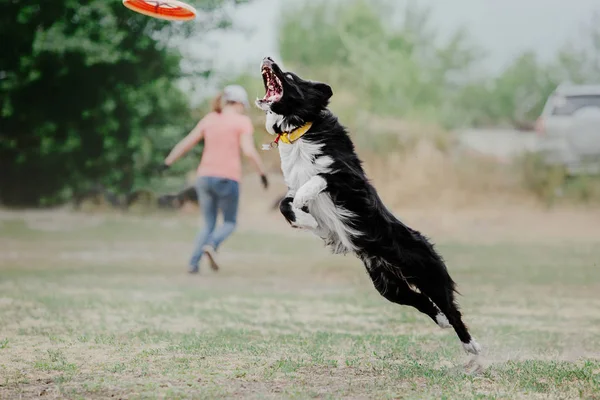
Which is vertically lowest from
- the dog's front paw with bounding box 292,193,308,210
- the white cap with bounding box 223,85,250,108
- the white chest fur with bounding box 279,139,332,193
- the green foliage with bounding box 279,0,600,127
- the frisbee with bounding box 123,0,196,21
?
the dog's front paw with bounding box 292,193,308,210

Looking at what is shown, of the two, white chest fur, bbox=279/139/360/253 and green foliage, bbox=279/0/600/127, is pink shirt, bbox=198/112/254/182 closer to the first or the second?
white chest fur, bbox=279/139/360/253

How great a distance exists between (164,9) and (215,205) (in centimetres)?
384

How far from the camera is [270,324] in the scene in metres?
7.33

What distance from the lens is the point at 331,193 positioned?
521 centimetres

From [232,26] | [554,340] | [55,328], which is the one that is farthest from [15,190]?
[554,340]

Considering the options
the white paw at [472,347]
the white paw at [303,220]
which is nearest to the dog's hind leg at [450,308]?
the white paw at [472,347]

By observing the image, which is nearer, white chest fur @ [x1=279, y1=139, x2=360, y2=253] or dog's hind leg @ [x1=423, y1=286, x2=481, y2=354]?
white chest fur @ [x1=279, y1=139, x2=360, y2=253]

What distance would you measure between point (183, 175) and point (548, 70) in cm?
1378

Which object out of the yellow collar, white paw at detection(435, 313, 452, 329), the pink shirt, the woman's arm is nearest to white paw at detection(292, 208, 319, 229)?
the yellow collar

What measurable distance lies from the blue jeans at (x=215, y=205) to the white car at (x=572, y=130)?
1134cm

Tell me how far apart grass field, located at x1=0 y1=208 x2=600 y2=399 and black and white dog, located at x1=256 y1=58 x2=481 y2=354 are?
63 centimetres

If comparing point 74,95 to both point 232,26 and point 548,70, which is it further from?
point 548,70

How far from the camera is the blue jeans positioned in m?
10.7

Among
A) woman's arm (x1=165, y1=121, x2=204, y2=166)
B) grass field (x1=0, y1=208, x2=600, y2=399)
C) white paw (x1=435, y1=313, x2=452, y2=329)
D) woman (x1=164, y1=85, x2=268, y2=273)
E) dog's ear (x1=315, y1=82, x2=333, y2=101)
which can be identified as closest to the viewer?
grass field (x1=0, y1=208, x2=600, y2=399)
